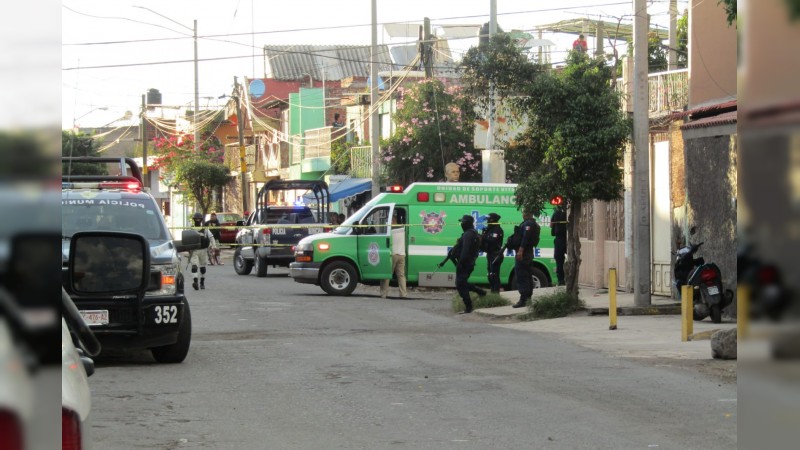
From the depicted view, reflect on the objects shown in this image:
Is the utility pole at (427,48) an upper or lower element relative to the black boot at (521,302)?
upper

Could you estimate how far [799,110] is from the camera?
2.71 feet

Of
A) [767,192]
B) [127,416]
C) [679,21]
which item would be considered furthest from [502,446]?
[679,21]

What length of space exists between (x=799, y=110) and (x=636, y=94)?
18.5 metres

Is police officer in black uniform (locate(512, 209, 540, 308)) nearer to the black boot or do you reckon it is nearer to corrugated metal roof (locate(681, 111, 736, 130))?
the black boot

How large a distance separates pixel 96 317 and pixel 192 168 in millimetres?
54490

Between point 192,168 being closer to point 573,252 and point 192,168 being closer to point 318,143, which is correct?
point 318,143

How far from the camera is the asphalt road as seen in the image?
8.04 metres

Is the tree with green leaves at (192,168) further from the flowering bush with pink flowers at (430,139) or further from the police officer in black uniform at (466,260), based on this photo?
the police officer in black uniform at (466,260)

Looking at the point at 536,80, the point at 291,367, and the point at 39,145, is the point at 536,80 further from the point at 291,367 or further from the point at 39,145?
the point at 39,145

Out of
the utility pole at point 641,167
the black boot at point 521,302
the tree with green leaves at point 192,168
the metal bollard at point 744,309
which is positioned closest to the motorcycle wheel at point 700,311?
the utility pole at point 641,167

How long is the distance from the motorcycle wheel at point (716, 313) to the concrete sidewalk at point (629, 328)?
0.34 ft

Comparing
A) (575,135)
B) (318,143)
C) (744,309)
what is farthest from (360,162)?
(744,309)

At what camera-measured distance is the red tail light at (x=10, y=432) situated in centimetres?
85

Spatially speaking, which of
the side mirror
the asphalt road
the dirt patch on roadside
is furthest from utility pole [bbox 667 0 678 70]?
the side mirror
